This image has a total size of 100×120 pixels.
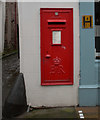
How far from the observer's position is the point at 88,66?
5.00 metres

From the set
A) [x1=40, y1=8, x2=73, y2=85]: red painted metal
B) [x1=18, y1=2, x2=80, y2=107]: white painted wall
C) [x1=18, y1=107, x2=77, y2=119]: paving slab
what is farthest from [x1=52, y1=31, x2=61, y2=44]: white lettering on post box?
[x1=18, y1=107, x2=77, y2=119]: paving slab

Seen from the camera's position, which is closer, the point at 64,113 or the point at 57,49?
the point at 64,113

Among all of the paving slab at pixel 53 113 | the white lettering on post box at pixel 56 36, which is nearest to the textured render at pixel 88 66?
the paving slab at pixel 53 113

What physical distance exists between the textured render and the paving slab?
0.46 m

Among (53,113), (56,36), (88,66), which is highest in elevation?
(56,36)

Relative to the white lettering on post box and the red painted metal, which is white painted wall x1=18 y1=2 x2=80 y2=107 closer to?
the red painted metal

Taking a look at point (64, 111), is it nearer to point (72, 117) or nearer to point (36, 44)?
point (72, 117)

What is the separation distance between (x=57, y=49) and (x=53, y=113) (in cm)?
164

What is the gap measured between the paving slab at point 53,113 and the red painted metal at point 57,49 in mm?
693

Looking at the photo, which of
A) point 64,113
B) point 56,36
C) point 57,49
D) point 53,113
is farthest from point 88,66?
point 53,113

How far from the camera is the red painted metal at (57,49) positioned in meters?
4.89

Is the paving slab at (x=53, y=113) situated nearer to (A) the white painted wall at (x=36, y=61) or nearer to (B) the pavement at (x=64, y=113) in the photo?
(B) the pavement at (x=64, y=113)

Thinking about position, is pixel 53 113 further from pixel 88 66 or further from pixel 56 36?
pixel 56 36

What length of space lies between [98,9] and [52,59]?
75.4 inches
